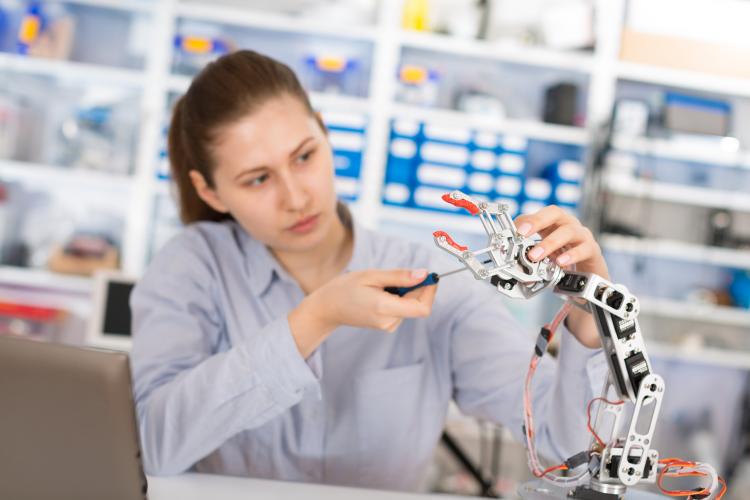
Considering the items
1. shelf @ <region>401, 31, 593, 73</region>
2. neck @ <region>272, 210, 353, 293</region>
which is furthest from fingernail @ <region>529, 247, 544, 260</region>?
shelf @ <region>401, 31, 593, 73</region>

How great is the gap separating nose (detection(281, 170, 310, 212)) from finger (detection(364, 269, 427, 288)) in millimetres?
329

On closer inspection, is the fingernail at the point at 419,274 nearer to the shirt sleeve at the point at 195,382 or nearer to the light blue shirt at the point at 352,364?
the shirt sleeve at the point at 195,382

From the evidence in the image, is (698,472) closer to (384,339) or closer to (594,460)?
(594,460)

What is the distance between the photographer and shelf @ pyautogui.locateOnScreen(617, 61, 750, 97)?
337 cm

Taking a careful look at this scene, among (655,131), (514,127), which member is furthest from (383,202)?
(655,131)

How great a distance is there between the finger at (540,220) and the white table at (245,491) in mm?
316

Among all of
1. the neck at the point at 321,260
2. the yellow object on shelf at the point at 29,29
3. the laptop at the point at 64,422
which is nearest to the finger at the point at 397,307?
the laptop at the point at 64,422

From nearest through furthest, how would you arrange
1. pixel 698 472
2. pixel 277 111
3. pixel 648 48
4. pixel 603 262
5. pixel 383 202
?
pixel 698 472 → pixel 603 262 → pixel 277 111 → pixel 383 202 → pixel 648 48

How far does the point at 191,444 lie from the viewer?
3.54 ft

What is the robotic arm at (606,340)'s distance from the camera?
82 centimetres

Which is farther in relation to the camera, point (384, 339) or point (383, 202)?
point (383, 202)

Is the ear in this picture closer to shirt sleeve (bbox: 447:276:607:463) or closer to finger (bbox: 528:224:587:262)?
shirt sleeve (bbox: 447:276:607:463)

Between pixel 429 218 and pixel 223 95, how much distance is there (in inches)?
78.6

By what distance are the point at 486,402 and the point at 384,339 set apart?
207 mm
